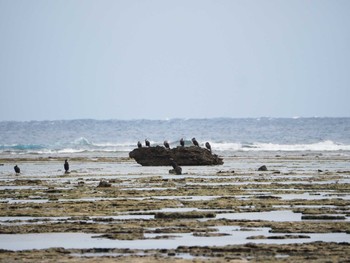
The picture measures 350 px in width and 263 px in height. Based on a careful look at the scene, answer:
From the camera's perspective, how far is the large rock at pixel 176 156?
49594 millimetres

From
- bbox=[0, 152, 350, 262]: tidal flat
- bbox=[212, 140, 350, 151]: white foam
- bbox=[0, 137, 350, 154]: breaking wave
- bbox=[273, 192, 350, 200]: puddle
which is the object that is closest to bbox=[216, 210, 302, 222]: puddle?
bbox=[0, 152, 350, 262]: tidal flat

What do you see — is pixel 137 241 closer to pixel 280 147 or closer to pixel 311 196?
pixel 311 196

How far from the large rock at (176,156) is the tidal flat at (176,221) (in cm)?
1358

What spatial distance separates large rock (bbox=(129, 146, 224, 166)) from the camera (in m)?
49.6

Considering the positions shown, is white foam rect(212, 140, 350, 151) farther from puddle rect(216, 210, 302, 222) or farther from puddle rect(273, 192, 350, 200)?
puddle rect(216, 210, 302, 222)

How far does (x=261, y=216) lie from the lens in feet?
72.9

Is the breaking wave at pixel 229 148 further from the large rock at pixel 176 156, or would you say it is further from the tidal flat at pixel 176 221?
the tidal flat at pixel 176 221

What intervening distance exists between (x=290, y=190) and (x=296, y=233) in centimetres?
1253

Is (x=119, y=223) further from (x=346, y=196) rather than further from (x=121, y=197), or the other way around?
(x=346, y=196)

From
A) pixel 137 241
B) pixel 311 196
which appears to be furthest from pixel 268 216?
pixel 311 196

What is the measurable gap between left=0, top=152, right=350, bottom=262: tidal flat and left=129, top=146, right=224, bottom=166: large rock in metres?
13.6

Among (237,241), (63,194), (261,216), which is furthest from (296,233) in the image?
(63,194)

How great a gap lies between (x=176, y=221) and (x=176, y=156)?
1137 inches

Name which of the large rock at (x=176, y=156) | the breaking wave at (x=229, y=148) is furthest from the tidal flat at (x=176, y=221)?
the breaking wave at (x=229, y=148)
